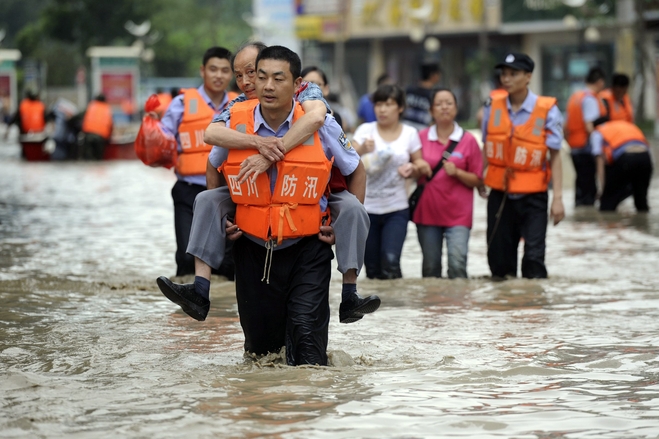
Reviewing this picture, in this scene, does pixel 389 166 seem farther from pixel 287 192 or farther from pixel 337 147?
pixel 287 192

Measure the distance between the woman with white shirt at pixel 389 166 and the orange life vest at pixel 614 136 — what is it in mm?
6312

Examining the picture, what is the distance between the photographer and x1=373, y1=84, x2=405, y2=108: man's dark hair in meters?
9.35

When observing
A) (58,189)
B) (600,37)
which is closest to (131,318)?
(58,189)

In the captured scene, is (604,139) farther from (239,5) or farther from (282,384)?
(239,5)

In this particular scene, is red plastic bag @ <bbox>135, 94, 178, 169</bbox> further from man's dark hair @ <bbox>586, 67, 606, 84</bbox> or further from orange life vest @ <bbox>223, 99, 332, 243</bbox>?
man's dark hair @ <bbox>586, 67, 606, 84</bbox>

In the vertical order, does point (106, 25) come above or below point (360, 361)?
above

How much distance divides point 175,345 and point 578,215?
380 inches

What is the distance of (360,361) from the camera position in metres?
6.51

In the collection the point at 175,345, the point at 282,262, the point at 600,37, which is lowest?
the point at 175,345

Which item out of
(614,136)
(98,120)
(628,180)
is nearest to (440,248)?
(614,136)

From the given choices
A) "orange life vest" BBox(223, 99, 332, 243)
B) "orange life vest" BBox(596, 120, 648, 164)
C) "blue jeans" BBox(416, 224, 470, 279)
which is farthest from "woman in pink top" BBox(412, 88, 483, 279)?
"orange life vest" BBox(596, 120, 648, 164)

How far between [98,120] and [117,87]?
11.0m

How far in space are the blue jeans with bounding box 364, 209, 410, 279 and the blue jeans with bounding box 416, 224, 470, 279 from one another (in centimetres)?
21

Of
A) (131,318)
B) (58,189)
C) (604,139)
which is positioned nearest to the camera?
(131,318)
